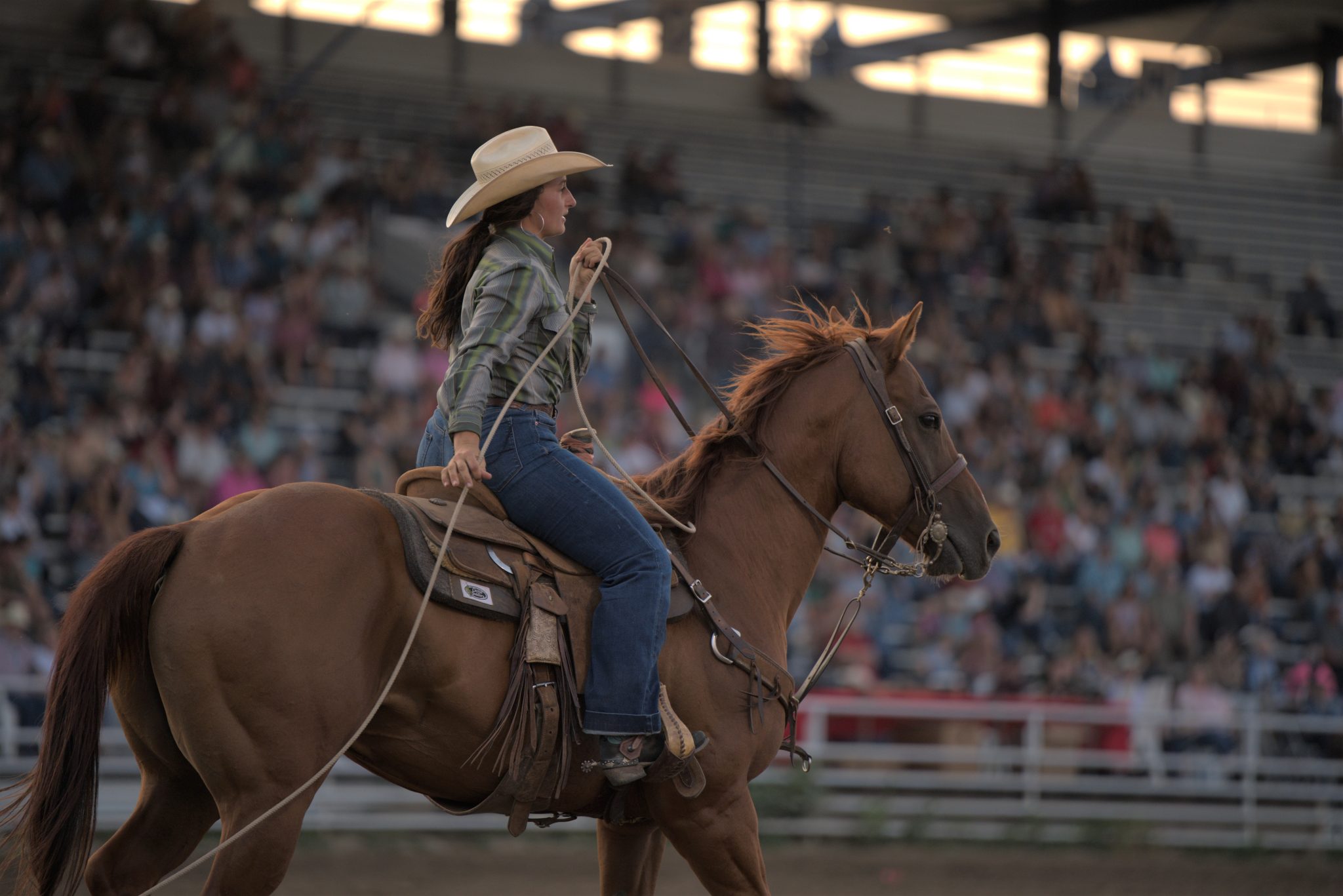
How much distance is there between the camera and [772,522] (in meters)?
4.80

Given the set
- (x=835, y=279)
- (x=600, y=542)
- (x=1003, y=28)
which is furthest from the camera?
(x=1003, y=28)

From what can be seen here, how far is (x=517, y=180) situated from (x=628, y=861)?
83.9 inches

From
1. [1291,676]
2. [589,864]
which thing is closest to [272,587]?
[589,864]

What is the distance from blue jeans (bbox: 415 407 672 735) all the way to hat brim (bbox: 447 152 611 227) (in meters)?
0.61

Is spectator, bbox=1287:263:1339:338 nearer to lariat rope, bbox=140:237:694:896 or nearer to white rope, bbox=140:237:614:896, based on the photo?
lariat rope, bbox=140:237:694:896

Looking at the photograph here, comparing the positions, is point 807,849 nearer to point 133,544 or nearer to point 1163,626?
point 1163,626

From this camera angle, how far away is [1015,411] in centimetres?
1631

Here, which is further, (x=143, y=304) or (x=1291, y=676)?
(x=1291, y=676)

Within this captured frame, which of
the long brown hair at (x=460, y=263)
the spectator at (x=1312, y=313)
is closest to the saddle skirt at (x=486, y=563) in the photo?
the long brown hair at (x=460, y=263)

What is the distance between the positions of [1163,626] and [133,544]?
12.0 m

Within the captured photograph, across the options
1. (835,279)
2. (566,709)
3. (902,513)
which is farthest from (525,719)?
(835,279)

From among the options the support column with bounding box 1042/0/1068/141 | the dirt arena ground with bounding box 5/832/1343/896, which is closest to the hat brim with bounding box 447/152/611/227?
the dirt arena ground with bounding box 5/832/1343/896

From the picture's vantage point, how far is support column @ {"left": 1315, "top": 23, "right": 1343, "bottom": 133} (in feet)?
84.5

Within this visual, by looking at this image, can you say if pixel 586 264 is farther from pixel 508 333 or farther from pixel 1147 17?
pixel 1147 17
